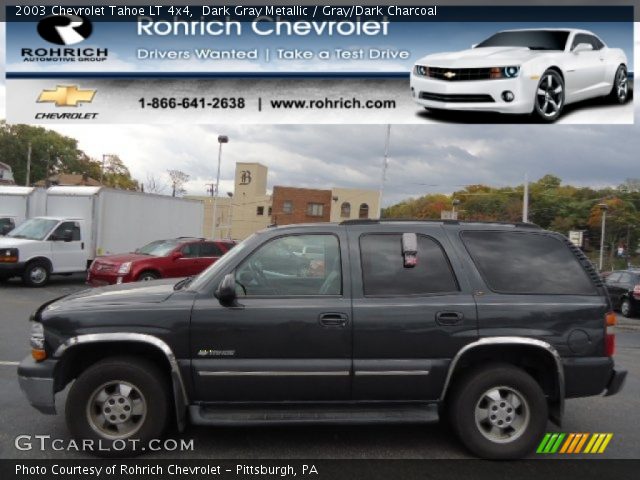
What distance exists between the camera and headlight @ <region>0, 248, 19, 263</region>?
47.9ft

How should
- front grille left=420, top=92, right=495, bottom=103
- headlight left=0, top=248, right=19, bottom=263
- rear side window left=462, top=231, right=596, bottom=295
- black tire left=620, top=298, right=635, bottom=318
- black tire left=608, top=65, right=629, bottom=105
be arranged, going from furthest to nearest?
black tire left=620, top=298, right=635, bottom=318
headlight left=0, top=248, right=19, bottom=263
black tire left=608, top=65, right=629, bottom=105
front grille left=420, top=92, right=495, bottom=103
rear side window left=462, top=231, right=596, bottom=295

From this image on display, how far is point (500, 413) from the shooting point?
425cm

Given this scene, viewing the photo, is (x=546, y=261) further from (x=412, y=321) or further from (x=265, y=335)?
(x=265, y=335)

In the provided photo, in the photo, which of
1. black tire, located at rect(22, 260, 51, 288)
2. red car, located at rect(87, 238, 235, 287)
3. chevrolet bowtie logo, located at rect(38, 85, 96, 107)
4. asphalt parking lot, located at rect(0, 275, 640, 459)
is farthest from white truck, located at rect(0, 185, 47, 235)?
asphalt parking lot, located at rect(0, 275, 640, 459)

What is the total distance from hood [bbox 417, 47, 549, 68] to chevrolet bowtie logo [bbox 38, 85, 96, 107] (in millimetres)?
5989

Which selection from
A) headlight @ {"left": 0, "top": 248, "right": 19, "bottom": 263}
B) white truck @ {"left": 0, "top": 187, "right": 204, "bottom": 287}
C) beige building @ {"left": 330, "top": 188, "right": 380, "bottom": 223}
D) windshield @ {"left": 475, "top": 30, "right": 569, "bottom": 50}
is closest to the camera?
windshield @ {"left": 475, "top": 30, "right": 569, "bottom": 50}

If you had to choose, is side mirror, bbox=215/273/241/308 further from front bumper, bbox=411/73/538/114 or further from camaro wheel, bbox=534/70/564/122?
camaro wheel, bbox=534/70/564/122

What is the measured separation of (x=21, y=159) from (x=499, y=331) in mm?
84079

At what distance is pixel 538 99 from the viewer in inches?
308

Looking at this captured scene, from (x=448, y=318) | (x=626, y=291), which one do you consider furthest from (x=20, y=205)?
(x=626, y=291)

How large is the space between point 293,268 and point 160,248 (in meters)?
10.5

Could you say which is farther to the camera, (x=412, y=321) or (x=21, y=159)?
(x=21, y=159)

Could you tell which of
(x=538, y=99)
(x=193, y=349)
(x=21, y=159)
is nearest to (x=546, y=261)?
(x=193, y=349)

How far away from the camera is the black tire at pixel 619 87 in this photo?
860 centimetres
